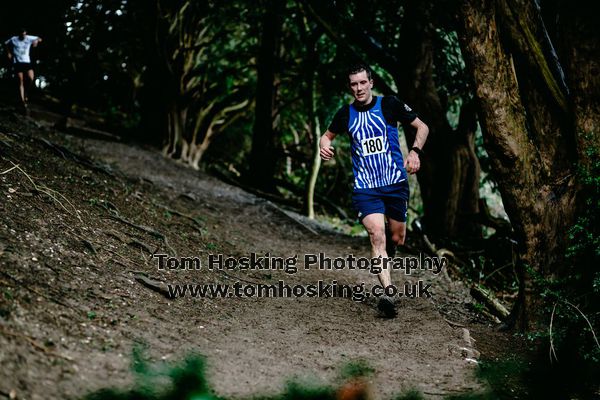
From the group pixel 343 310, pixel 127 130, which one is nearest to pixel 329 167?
pixel 127 130

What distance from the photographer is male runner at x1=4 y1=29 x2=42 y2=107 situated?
1201cm

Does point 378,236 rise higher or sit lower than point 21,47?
lower

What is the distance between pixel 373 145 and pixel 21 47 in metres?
9.95

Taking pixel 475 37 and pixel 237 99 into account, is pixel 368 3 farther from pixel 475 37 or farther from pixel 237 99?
pixel 237 99

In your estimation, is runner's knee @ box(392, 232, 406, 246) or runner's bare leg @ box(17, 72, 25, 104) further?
runner's bare leg @ box(17, 72, 25, 104)

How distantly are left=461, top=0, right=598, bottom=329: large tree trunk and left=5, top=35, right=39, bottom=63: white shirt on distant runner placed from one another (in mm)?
10486

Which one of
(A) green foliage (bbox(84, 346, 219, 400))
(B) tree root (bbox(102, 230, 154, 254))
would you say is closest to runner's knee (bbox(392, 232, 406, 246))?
(B) tree root (bbox(102, 230, 154, 254))

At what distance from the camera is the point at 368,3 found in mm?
9664

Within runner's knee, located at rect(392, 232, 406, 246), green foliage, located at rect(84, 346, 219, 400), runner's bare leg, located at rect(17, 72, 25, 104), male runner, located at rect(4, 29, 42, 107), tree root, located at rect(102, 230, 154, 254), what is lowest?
green foliage, located at rect(84, 346, 219, 400)

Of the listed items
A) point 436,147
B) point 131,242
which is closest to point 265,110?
point 436,147

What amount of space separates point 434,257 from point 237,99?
36.6ft

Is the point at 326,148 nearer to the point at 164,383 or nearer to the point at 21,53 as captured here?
the point at 164,383

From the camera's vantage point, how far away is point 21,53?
39.7 feet

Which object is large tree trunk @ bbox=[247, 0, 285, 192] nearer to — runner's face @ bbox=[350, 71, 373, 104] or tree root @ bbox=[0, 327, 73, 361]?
runner's face @ bbox=[350, 71, 373, 104]
